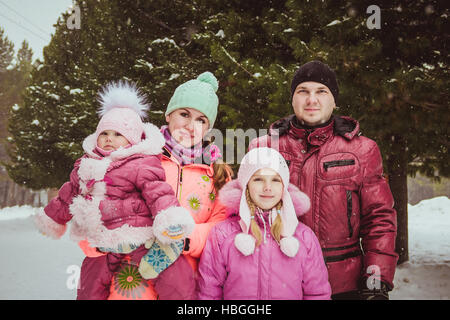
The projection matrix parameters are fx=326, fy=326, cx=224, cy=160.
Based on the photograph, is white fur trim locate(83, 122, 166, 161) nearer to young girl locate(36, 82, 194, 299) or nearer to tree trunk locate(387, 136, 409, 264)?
young girl locate(36, 82, 194, 299)

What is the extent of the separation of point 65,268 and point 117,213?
21.4 ft

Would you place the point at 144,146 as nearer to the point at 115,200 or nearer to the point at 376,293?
the point at 115,200

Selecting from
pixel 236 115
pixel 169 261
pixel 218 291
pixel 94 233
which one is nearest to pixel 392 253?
pixel 218 291

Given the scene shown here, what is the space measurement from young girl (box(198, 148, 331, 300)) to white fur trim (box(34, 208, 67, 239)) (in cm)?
93

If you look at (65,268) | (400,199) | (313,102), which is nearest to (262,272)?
(313,102)

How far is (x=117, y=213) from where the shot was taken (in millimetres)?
1854

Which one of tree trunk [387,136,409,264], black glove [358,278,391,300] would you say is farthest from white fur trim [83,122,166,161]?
tree trunk [387,136,409,264]

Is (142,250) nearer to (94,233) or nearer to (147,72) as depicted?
(94,233)

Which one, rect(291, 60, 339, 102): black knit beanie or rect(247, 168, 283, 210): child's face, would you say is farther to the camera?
rect(291, 60, 339, 102): black knit beanie

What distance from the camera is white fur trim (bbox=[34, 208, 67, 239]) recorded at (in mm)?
1974

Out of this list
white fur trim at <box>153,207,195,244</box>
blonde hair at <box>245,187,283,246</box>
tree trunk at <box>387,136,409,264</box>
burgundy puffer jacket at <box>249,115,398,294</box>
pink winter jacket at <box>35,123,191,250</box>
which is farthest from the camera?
tree trunk at <box>387,136,409,264</box>

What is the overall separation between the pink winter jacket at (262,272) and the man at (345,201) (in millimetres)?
231

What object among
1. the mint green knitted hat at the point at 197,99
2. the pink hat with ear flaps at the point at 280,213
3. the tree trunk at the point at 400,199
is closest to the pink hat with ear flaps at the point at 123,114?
the mint green knitted hat at the point at 197,99
